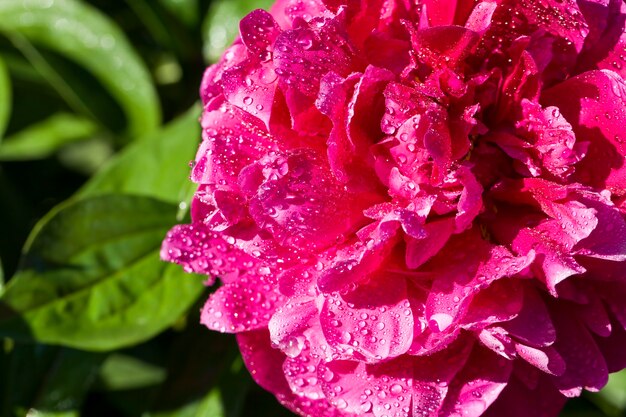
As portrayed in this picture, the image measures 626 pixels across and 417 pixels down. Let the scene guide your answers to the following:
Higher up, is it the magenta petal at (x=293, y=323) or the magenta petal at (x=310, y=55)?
the magenta petal at (x=310, y=55)

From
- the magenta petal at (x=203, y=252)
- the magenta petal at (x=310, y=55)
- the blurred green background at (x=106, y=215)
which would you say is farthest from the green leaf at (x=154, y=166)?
the magenta petal at (x=310, y=55)

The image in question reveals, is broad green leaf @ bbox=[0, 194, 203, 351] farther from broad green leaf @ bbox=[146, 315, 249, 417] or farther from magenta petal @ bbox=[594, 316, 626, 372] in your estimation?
magenta petal @ bbox=[594, 316, 626, 372]

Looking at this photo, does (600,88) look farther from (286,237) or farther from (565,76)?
Answer: (286,237)

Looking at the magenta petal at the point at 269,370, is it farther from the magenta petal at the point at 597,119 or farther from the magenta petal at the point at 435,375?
the magenta petal at the point at 597,119

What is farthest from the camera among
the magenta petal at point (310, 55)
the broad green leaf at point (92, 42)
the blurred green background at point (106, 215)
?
the broad green leaf at point (92, 42)

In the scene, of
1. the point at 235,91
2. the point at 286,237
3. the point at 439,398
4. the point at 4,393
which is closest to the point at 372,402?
the point at 439,398

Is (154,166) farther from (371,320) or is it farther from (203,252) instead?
(371,320)
